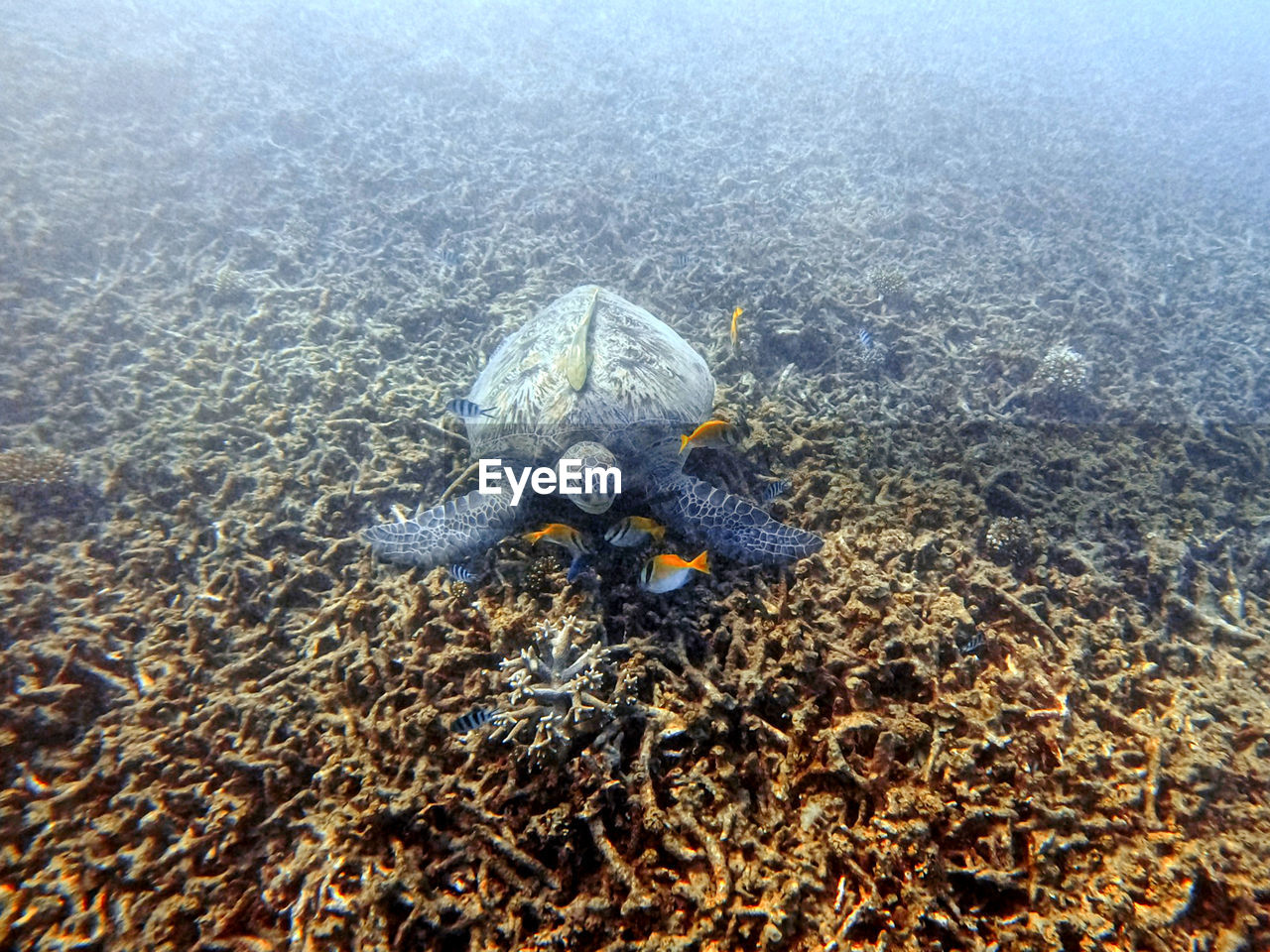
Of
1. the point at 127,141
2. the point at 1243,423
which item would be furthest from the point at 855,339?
the point at 127,141

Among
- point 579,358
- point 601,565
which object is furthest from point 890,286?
point 601,565

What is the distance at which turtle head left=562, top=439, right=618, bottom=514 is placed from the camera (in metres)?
3.22

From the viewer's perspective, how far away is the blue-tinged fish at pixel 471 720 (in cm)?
257

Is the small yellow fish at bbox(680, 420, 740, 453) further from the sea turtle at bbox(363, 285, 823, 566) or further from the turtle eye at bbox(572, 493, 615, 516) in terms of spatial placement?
the turtle eye at bbox(572, 493, 615, 516)

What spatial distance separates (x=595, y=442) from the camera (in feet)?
11.7

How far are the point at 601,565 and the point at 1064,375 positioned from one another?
5.11 meters

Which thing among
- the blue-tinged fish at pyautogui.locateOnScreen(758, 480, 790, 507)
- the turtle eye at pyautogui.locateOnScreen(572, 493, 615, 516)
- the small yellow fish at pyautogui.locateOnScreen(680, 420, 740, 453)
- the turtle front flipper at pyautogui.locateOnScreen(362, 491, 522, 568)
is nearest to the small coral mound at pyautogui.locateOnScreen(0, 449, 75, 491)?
the turtle front flipper at pyautogui.locateOnScreen(362, 491, 522, 568)

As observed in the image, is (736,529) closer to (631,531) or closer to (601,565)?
(631,531)

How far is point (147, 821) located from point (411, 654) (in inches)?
50.2

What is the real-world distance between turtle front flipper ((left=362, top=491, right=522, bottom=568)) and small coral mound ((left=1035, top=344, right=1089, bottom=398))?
5.37m

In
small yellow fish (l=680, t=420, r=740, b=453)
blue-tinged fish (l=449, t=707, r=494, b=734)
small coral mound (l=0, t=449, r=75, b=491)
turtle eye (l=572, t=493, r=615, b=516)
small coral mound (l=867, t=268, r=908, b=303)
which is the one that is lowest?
blue-tinged fish (l=449, t=707, r=494, b=734)

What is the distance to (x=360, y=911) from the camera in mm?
2219

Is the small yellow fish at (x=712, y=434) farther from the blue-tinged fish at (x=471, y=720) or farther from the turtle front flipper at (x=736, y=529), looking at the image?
the blue-tinged fish at (x=471, y=720)

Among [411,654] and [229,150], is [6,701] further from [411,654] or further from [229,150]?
[229,150]
